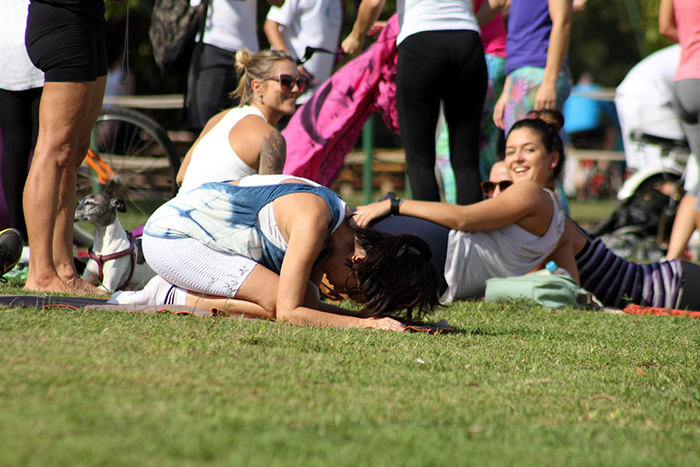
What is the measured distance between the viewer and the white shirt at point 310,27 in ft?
20.7

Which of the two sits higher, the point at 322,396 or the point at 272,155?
the point at 272,155

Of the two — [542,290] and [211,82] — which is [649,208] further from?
[211,82]

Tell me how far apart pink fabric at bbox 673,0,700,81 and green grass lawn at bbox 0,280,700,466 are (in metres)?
2.57

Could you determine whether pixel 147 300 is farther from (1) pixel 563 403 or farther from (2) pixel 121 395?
(1) pixel 563 403

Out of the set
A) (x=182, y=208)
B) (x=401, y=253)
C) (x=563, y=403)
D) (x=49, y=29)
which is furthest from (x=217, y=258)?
(x=563, y=403)

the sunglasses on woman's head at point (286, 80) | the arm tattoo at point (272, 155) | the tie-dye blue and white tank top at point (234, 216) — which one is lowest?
the tie-dye blue and white tank top at point (234, 216)

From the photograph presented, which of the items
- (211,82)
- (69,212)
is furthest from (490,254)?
(211,82)

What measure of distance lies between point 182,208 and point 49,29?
120 cm

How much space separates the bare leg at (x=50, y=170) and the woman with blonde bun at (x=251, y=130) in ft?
2.26

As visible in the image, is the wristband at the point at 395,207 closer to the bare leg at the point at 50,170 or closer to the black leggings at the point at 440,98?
the black leggings at the point at 440,98

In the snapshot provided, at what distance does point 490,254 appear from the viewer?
4.73m

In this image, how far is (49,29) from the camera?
13.3 feet

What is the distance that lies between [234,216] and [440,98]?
196cm

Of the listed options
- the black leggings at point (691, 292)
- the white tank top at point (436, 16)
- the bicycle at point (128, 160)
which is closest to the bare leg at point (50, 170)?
the bicycle at point (128, 160)
